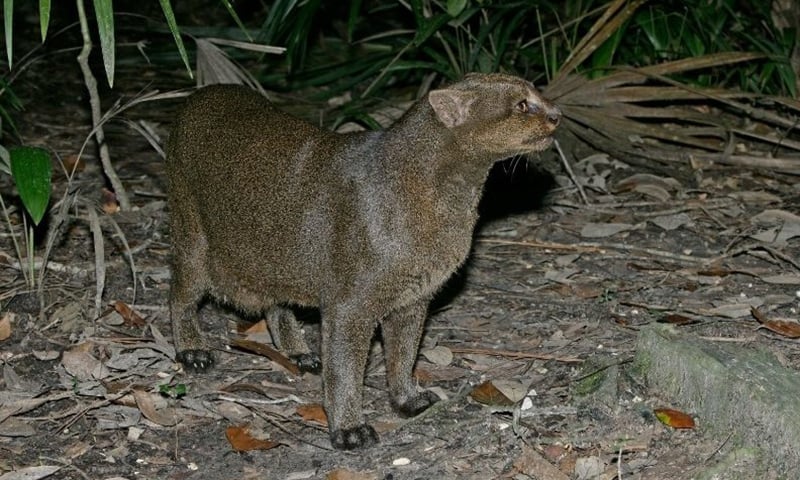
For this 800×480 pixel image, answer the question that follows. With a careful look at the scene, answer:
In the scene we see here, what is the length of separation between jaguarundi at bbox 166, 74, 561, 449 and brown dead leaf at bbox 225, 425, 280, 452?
0.30m

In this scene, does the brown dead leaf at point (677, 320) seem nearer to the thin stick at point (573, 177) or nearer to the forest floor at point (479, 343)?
the forest floor at point (479, 343)

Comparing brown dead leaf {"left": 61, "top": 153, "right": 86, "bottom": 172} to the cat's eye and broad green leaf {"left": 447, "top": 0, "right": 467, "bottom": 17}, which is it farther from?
the cat's eye

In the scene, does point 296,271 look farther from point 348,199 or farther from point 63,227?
point 63,227

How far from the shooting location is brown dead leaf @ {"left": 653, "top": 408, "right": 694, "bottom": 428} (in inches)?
193

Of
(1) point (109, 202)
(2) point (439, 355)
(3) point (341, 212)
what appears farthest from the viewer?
(1) point (109, 202)

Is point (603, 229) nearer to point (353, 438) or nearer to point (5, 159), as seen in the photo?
point (353, 438)

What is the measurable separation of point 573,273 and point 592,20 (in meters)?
2.84

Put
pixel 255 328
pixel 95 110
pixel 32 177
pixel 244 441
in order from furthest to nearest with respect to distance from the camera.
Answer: pixel 95 110
pixel 255 328
pixel 32 177
pixel 244 441

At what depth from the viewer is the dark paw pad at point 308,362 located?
20.2ft

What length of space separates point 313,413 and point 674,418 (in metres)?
1.65

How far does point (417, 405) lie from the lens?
5570 millimetres

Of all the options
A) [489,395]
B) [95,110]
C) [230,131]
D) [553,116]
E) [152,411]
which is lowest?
[152,411]

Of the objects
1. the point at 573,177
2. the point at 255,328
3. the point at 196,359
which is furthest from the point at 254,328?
the point at 573,177

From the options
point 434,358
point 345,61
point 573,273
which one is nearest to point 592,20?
point 345,61
